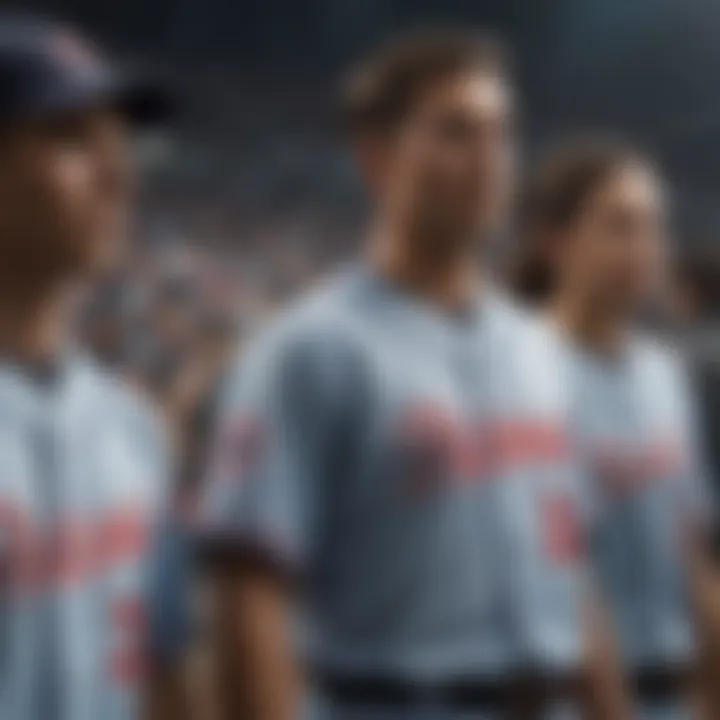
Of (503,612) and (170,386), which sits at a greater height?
(170,386)

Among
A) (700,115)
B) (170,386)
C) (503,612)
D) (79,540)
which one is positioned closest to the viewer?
(79,540)

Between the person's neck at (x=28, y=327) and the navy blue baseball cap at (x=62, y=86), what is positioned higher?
the navy blue baseball cap at (x=62, y=86)

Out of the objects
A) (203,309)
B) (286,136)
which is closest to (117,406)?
(203,309)

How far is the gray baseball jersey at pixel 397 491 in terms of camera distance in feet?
2.87

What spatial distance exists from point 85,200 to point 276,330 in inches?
6.4

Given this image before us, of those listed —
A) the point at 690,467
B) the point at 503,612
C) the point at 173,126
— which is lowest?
the point at 503,612

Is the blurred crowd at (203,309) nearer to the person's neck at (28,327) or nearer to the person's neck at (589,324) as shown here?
the person's neck at (589,324)

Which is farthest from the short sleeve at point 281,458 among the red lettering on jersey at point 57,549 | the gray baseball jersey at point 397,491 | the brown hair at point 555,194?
the brown hair at point 555,194

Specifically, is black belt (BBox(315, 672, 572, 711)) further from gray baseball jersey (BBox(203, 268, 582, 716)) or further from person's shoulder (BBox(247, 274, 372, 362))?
person's shoulder (BBox(247, 274, 372, 362))

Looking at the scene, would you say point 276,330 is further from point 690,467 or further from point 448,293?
point 690,467

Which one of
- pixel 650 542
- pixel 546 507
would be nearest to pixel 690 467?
pixel 650 542

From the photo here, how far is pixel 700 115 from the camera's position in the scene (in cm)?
121

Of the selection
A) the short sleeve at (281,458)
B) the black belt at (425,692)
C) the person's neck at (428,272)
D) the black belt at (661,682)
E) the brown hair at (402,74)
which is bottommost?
the black belt at (425,692)

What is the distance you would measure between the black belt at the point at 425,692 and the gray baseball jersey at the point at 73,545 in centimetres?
11
